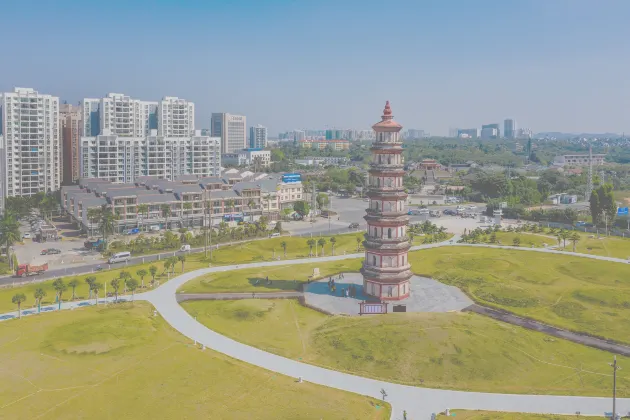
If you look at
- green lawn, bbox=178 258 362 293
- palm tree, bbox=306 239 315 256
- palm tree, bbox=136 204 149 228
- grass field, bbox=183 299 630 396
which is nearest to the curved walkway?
grass field, bbox=183 299 630 396

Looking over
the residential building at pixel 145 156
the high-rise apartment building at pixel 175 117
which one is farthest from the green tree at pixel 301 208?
the high-rise apartment building at pixel 175 117

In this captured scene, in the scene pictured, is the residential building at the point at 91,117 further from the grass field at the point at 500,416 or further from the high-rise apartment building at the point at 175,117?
the grass field at the point at 500,416

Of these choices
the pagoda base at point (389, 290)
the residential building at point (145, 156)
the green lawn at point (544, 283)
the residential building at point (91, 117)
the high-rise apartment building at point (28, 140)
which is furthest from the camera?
the residential building at point (91, 117)

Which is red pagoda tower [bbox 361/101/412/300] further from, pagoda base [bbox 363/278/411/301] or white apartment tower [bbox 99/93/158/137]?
white apartment tower [bbox 99/93/158/137]

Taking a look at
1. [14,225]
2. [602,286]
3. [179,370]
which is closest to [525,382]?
[179,370]

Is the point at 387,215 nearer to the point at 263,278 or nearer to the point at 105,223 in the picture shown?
the point at 263,278

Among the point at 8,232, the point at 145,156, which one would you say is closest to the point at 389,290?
the point at 8,232

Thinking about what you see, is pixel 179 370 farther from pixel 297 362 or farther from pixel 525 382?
pixel 525 382
